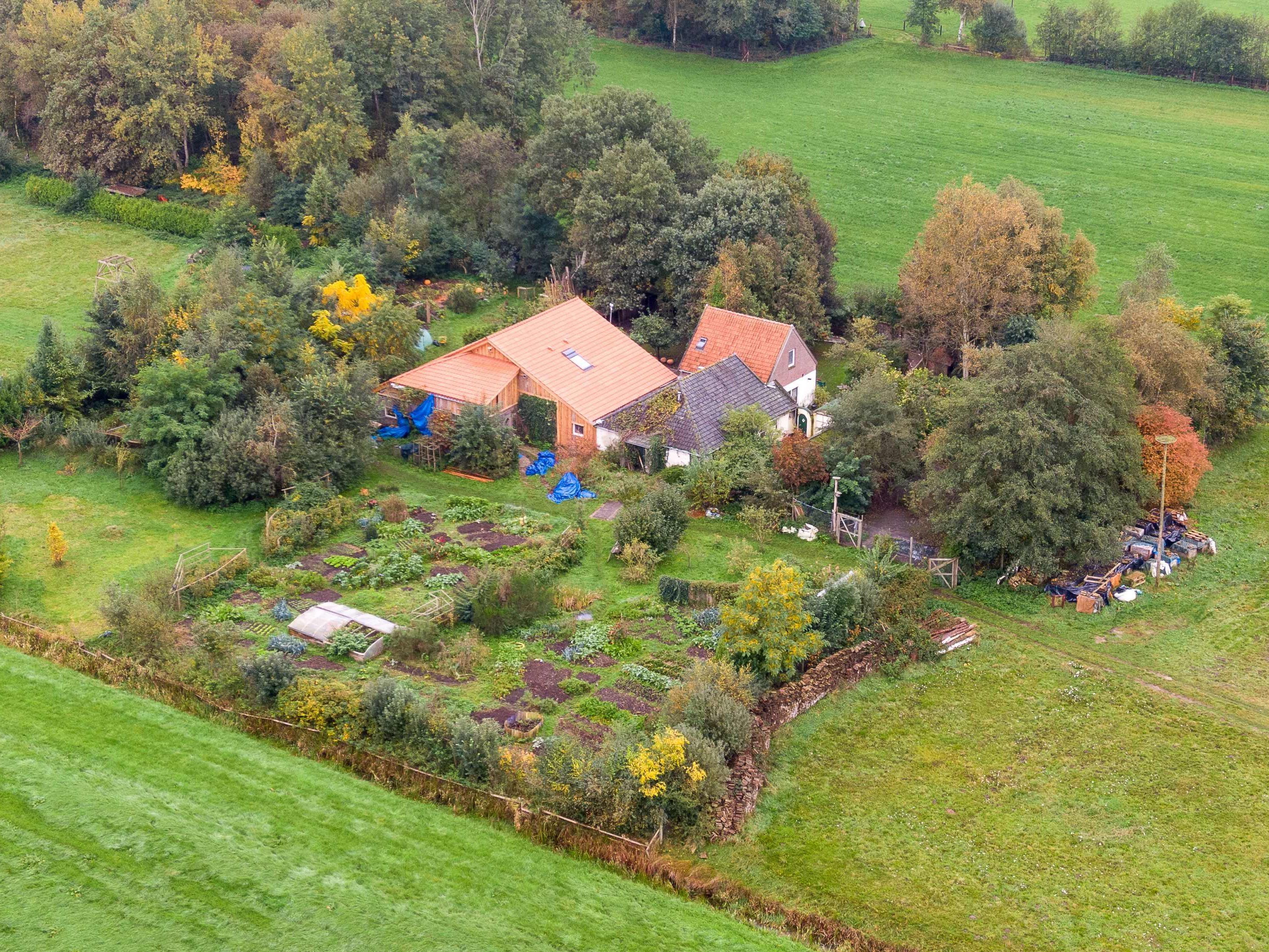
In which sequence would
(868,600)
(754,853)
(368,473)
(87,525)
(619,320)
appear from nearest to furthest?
1. (754,853)
2. (868,600)
3. (87,525)
4. (368,473)
5. (619,320)

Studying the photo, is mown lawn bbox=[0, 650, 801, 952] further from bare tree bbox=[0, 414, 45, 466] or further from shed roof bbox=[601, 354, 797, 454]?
shed roof bbox=[601, 354, 797, 454]

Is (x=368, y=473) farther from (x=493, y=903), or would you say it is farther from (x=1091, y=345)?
(x=1091, y=345)

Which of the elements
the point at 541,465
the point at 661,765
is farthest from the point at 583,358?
the point at 661,765

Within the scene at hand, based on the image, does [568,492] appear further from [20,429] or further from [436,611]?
[20,429]

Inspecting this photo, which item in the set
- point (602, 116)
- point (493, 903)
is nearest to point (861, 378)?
point (602, 116)

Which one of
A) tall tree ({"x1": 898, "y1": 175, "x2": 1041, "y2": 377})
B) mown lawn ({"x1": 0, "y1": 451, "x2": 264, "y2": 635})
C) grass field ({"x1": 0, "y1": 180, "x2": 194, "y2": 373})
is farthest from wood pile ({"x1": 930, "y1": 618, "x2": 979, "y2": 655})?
grass field ({"x1": 0, "y1": 180, "x2": 194, "y2": 373})

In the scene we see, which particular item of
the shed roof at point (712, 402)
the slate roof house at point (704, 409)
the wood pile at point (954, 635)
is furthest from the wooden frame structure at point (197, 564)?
the wood pile at point (954, 635)

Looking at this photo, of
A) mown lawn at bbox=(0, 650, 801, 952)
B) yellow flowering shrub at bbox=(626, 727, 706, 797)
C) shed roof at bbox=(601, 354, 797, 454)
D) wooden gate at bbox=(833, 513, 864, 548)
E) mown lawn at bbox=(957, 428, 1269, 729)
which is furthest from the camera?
shed roof at bbox=(601, 354, 797, 454)
